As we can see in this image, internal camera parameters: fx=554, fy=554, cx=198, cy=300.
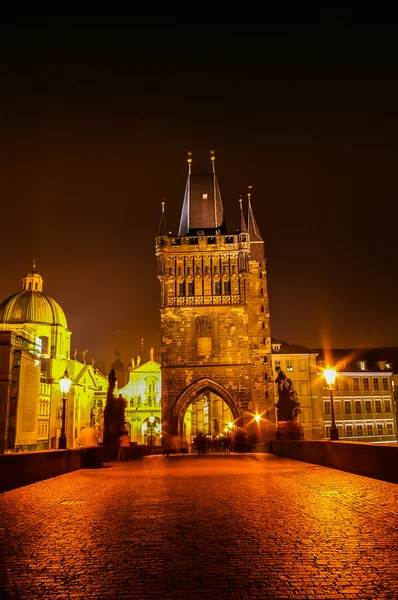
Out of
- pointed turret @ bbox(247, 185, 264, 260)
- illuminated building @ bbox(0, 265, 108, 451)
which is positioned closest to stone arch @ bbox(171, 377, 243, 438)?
pointed turret @ bbox(247, 185, 264, 260)

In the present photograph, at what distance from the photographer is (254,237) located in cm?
4869

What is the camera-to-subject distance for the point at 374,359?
218 feet

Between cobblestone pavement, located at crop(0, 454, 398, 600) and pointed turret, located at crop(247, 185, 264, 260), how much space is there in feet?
122

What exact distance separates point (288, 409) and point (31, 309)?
5057 centimetres

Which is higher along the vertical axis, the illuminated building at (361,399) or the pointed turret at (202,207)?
the pointed turret at (202,207)

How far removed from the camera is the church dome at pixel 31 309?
70062mm

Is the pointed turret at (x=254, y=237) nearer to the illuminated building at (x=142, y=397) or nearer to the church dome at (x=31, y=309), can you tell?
the illuminated building at (x=142, y=397)

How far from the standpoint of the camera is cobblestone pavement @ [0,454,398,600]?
4.51 metres

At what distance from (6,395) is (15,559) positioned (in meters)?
43.2

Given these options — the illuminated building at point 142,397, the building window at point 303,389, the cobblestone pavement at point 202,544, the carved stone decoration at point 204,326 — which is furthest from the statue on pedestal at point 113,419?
the illuminated building at point 142,397

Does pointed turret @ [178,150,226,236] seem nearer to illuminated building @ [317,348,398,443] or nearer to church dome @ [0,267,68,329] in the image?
illuminated building @ [317,348,398,443]

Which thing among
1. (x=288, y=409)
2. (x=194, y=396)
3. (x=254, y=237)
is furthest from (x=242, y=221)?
(x=288, y=409)

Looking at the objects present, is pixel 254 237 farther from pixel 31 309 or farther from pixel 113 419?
pixel 31 309

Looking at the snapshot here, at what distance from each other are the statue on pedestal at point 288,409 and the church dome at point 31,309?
48768 mm
